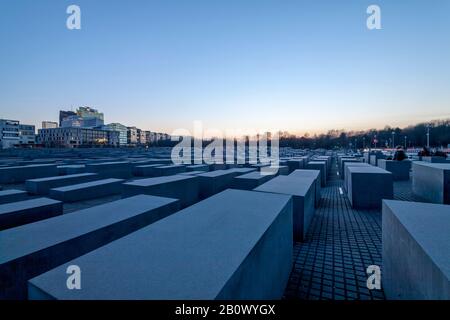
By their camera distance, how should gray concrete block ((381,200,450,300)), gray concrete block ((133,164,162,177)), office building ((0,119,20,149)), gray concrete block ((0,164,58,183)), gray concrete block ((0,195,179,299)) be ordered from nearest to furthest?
1. gray concrete block ((381,200,450,300))
2. gray concrete block ((0,195,179,299))
3. gray concrete block ((0,164,58,183))
4. gray concrete block ((133,164,162,177))
5. office building ((0,119,20,149))

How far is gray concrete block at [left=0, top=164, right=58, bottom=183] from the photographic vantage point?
50.3ft

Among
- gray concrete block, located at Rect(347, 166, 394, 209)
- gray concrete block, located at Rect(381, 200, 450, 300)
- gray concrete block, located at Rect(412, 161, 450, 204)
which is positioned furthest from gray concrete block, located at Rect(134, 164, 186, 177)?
gray concrete block, located at Rect(381, 200, 450, 300)

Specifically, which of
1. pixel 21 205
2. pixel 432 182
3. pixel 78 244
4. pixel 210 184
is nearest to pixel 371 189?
pixel 432 182

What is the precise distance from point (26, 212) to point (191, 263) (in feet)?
19.4

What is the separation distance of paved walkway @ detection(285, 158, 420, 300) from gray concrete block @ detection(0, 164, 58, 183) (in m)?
18.0

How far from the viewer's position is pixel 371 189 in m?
8.88

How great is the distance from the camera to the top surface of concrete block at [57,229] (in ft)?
11.1

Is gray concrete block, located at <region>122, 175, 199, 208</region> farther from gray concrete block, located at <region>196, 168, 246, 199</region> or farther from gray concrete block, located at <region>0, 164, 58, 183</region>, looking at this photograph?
gray concrete block, located at <region>0, 164, 58, 183</region>

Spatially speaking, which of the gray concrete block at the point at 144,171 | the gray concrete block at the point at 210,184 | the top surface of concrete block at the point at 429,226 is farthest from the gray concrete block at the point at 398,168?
the gray concrete block at the point at 144,171

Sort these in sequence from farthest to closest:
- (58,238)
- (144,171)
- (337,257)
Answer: (144,171) → (337,257) → (58,238)

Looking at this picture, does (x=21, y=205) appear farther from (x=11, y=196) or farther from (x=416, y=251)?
(x=416, y=251)

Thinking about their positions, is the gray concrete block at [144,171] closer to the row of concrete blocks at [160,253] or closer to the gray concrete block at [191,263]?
the row of concrete blocks at [160,253]

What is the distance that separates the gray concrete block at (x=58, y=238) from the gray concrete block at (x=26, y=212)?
1.93 metres
